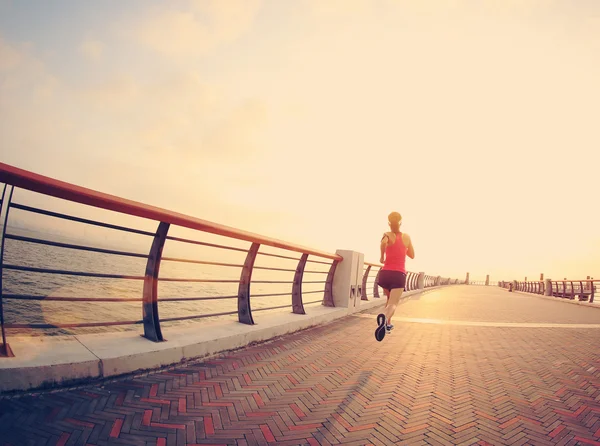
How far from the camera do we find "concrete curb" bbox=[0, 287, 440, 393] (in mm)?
2496

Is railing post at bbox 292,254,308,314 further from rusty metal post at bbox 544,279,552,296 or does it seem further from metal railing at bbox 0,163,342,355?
rusty metal post at bbox 544,279,552,296

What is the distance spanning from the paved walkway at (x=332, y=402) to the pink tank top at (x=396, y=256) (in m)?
1.30

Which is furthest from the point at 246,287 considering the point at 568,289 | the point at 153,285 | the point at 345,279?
the point at 568,289

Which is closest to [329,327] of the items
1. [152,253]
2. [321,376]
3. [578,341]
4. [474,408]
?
[321,376]

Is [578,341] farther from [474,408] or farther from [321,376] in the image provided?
[321,376]

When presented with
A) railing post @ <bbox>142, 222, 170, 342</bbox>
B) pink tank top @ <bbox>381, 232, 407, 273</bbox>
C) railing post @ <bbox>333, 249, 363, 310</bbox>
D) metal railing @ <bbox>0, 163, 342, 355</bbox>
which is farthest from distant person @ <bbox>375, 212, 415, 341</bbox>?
railing post @ <bbox>142, 222, 170, 342</bbox>

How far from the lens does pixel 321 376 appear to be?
359 centimetres

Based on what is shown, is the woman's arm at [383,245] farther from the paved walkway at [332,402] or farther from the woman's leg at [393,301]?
the paved walkway at [332,402]

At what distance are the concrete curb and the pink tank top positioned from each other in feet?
7.79

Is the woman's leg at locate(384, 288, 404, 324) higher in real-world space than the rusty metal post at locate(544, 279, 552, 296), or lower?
lower

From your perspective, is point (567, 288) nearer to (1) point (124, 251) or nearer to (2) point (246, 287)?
(2) point (246, 287)

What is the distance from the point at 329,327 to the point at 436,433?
13.0 feet

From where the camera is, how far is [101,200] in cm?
286

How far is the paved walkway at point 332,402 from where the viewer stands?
227cm
